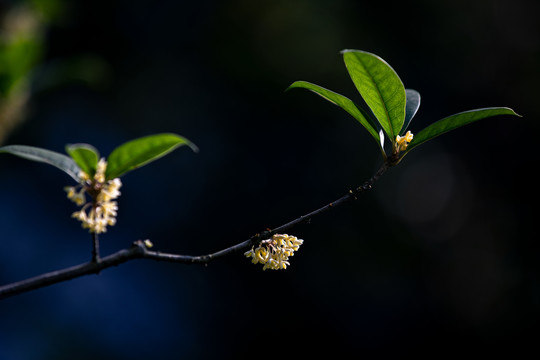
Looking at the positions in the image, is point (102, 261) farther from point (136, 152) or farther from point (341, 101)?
point (341, 101)

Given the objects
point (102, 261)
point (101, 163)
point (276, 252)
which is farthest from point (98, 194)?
point (276, 252)

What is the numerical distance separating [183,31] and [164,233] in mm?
2462

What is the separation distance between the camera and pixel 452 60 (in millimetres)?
5379

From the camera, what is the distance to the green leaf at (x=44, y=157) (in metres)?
0.83

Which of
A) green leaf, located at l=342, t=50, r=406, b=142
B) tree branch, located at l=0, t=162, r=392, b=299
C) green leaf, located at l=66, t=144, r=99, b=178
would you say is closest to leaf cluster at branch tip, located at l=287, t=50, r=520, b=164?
green leaf, located at l=342, t=50, r=406, b=142

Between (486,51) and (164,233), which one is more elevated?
(486,51)

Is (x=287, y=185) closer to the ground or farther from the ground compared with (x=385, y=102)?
farther from the ground

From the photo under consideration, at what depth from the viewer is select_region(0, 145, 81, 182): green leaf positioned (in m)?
0.83

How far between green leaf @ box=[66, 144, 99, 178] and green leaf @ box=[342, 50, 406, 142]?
504 millimetres

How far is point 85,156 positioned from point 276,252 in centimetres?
42

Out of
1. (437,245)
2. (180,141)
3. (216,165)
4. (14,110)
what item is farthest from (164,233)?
(180,141)

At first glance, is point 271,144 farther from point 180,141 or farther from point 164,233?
point 180,141

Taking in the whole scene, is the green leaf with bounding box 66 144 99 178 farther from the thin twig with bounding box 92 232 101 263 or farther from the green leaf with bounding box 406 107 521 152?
the green leaf with bounding box 406 107 521 152

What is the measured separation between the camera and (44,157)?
868 millimetres
